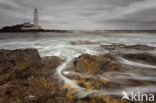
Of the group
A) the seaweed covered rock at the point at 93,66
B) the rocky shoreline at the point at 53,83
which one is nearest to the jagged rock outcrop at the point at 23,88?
the rocky shoreline at the point at 53,83

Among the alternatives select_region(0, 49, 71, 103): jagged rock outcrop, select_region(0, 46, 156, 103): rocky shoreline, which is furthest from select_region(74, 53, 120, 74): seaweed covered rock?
select_region(0, 49, 71, 103): jagged rock outcrop

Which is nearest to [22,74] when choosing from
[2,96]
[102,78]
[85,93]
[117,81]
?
[2,96]

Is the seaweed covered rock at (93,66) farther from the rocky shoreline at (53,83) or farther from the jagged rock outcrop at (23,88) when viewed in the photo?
the jagged rock outcrop at (23,88)

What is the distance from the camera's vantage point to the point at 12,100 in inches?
53.7

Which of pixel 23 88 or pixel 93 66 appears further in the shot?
pixel 93 66

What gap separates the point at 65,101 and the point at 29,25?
69953 mm

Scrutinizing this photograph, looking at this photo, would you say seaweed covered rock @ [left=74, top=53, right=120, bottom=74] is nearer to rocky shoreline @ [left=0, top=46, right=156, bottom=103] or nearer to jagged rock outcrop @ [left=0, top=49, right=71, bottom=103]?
rocky shoreline @ [left=0, top=46, right=156, bottom=103]

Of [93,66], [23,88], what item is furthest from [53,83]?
[93,66]

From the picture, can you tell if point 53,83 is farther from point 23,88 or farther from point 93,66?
point 93,66

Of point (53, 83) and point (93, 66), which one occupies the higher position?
point (93, 66)

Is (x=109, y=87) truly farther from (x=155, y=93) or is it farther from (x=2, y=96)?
(x=2, y=96)

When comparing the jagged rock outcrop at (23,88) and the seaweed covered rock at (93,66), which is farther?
the seaweed covered rock at (93,66)

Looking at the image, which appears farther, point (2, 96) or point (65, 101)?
point (65, 101)

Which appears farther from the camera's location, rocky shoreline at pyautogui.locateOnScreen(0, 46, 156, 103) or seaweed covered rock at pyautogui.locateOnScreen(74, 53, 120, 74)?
seaweed covered rock at pyautogui.locateOnScreen(74, 53, 120, 74)
